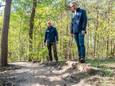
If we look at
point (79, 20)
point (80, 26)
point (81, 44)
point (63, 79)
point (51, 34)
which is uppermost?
point (79, 20)

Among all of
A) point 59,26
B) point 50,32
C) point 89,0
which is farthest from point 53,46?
point 59,26

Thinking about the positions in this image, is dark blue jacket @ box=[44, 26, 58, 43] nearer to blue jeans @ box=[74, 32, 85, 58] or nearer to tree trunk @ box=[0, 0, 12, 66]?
tree trunk @ box=[0, 0, 12, 66]

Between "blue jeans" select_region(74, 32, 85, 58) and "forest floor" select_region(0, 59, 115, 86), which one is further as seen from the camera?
"blue jeans" select_region(74, 32, 85, 58)

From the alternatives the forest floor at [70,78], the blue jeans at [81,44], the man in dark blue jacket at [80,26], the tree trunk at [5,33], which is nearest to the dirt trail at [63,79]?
the forest floor at [70,78]

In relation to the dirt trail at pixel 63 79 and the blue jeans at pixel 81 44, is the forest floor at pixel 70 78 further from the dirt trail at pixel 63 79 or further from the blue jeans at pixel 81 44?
the blue jeans at pixel 81 44

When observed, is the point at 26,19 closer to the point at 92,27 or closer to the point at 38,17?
the point at 38,17

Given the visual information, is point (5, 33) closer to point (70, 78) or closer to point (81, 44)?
point (81, 44)

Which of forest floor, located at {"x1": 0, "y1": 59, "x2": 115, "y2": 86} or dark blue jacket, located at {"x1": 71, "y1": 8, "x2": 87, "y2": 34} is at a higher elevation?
dark blue jacket, located at {"x1": 71, "y1": 8, "x2": 87, "y2": 34}

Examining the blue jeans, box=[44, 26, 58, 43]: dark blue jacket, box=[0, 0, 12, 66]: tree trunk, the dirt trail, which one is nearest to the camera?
the dirt trail

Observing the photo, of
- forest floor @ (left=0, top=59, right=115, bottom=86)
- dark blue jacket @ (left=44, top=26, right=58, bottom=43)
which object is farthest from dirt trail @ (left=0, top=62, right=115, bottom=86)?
dark blue jacket @ (left=44, top=26, right=58, bottom=43)

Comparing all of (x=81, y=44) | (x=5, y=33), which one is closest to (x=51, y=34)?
(x=5, y=33)

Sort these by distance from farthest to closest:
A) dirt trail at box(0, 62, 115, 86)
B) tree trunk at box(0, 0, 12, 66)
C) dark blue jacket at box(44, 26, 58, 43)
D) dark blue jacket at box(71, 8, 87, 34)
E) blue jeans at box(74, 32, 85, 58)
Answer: dark blue jacket at box(44, 26, 58, 43), tree trunk at box(0, 0, 12, 66), dark blue jacket at box(71, 8, 87, 34), blue jeans at box(74, 32, 85, 58), dirt trail at box(0, 62, 115, 86)

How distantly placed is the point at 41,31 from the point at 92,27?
475 inches

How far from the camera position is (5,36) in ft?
45.9
